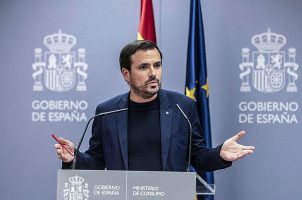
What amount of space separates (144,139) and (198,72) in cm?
195

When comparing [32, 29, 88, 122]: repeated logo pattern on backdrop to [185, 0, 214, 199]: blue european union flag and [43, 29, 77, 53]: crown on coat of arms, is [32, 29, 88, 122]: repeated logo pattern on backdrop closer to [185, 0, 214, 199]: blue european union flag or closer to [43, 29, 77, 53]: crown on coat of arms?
[43, 29, 77, 53]: crown on coat of arms

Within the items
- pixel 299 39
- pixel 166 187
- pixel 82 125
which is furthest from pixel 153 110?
pixel 299 39

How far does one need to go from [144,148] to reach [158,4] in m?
2.53

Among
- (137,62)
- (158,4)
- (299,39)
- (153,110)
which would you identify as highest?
(158,4)

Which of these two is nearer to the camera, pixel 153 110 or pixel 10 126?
pixel 153 110

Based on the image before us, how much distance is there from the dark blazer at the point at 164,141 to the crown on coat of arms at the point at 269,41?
7.28ft

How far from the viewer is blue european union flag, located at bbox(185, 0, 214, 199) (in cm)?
430

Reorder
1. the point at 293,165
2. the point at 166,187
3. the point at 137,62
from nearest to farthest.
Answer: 1. the point at 166,187
2. the point at 137,62
3. the point at 293,165

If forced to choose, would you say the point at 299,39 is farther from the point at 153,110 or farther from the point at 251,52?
the point at 153,110

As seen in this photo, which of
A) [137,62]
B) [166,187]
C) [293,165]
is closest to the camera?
[166,187]

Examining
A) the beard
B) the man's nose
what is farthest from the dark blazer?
the man's nose

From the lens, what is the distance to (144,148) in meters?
2.51

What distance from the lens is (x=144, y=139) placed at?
2521 millimetres

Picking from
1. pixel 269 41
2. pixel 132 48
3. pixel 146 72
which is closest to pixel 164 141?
pixel 146 72
